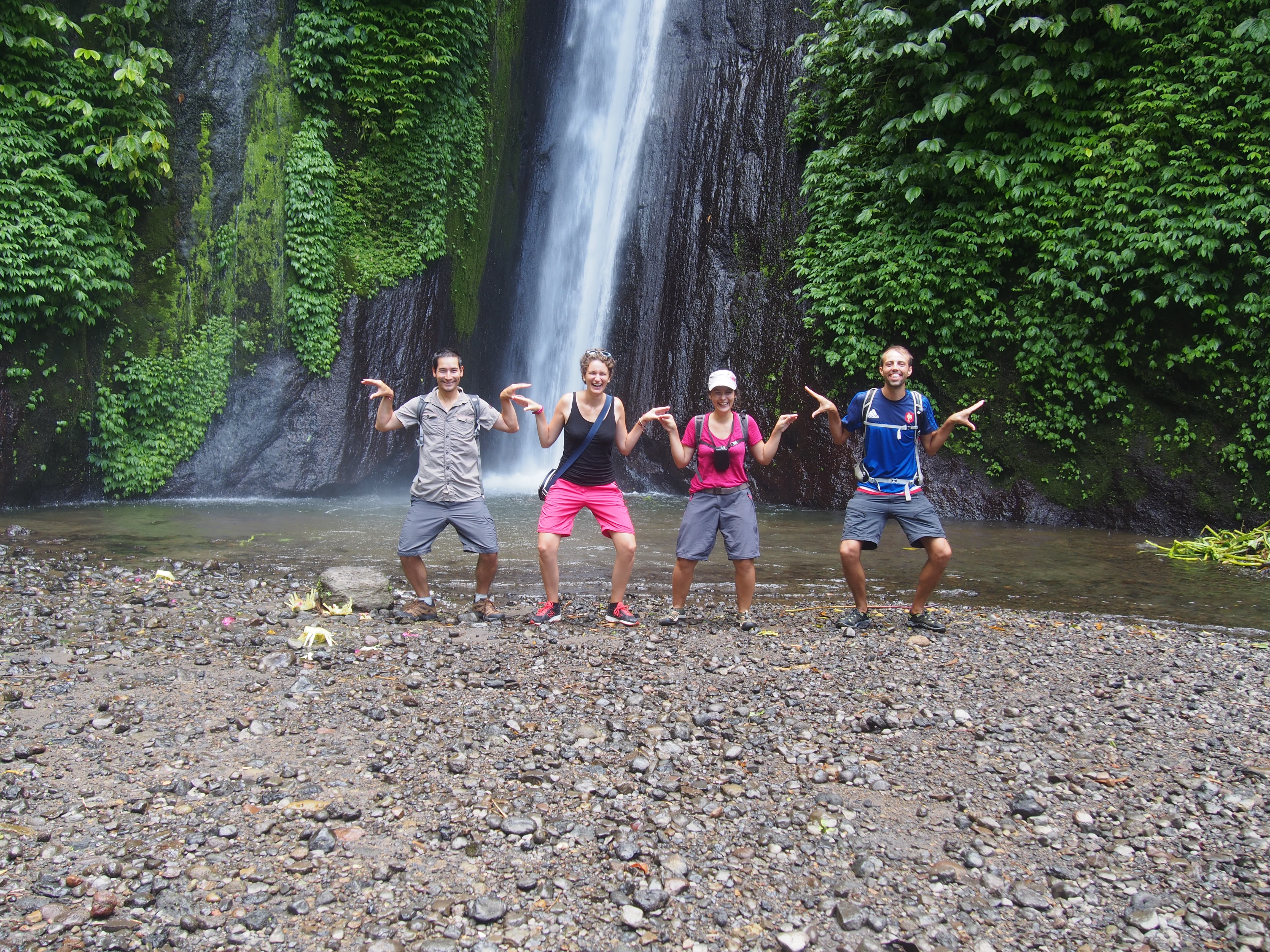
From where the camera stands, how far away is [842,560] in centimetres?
564

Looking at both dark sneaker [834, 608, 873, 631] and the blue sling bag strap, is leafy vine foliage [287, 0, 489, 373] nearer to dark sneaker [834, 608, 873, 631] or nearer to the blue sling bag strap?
the blue sling bag strap

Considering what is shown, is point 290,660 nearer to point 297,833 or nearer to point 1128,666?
point 297,833

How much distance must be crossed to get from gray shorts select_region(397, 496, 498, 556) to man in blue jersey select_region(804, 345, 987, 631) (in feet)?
7.86

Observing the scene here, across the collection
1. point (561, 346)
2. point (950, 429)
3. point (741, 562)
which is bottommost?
point (741, 562)

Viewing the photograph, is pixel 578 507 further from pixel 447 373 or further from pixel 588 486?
pixel 447 373

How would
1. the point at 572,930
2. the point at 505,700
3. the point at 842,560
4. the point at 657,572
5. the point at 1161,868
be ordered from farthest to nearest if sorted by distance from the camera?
the point at 657,572 → the point at 842,560 → the point at 505,700 → the point at 1161,868 → the point at 572,930

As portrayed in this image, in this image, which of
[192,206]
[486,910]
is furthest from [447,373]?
[192,206]

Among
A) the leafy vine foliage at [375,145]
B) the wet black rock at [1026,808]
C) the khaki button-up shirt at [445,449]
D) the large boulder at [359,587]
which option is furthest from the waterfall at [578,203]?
the wet black rock at [1026,808]

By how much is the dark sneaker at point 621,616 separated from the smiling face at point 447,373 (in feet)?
6.07

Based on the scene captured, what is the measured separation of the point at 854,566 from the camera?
18.4 feet

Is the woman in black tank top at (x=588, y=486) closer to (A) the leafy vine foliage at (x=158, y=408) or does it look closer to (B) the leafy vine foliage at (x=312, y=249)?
(B) the leafy vine foliage at (x=312, y=249)

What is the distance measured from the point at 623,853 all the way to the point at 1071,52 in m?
11.2

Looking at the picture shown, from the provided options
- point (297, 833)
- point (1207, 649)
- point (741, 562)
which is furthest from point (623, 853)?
point (1207, 649)

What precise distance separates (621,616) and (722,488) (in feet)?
3.60
